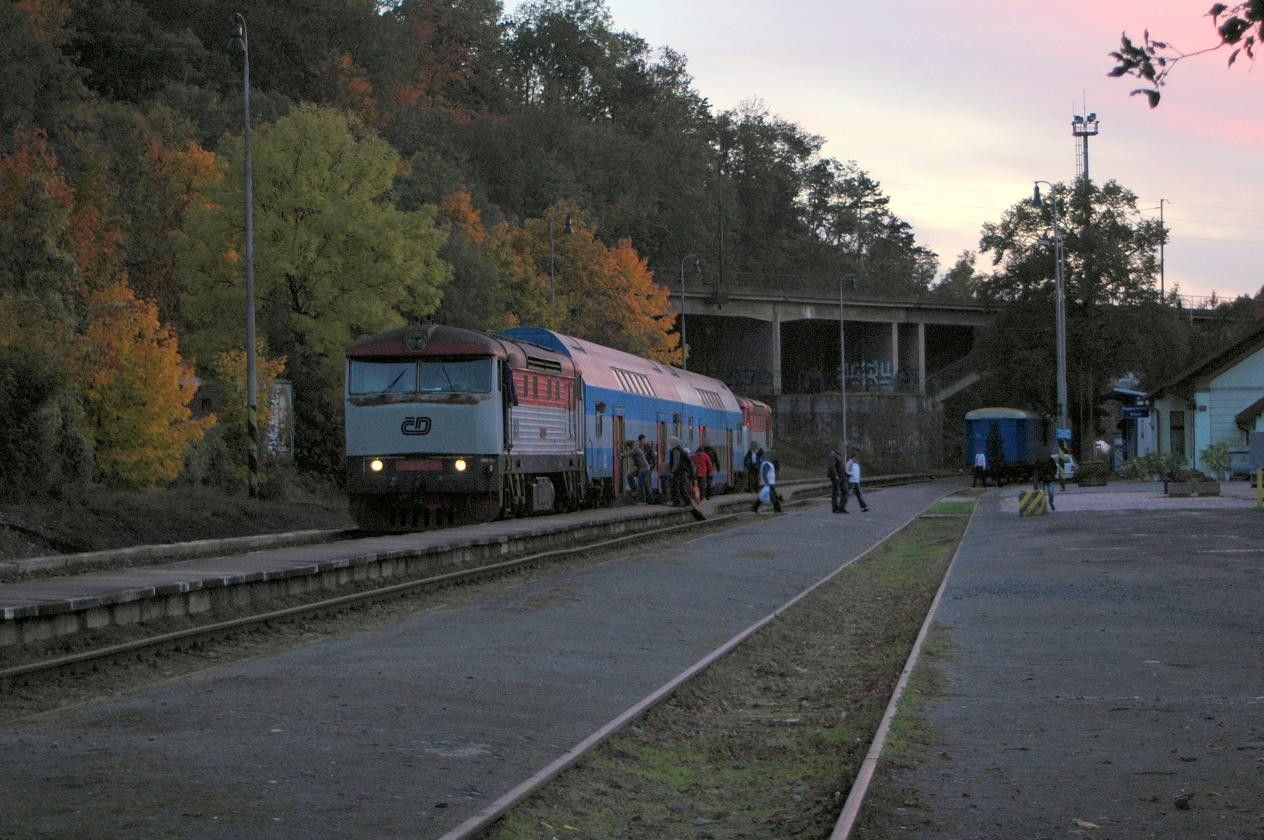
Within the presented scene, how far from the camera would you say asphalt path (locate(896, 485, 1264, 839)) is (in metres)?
8.41

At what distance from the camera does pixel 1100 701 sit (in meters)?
12.1

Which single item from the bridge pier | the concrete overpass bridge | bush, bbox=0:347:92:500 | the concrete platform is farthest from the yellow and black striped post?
the bridge pier

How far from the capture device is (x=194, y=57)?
77875 millimetres

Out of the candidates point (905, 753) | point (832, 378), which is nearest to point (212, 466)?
point (905, 753)

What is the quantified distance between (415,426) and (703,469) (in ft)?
54.1

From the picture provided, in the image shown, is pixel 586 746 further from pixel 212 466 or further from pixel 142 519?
pixel 212 466

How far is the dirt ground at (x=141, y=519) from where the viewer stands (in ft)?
86.7

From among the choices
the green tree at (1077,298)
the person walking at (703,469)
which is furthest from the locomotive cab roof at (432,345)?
the green tree at (1077,298)

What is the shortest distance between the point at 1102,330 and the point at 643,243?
34.9 meters

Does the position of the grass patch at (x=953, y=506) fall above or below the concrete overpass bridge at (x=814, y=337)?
below

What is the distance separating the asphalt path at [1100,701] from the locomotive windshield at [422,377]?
8.88 metres

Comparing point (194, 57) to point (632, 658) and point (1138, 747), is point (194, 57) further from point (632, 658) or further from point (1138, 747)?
point (1138, 747)

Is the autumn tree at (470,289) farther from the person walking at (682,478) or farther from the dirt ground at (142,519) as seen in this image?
the dirt ground at (142,519)

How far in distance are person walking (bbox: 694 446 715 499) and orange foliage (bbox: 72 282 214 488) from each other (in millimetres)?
13972
